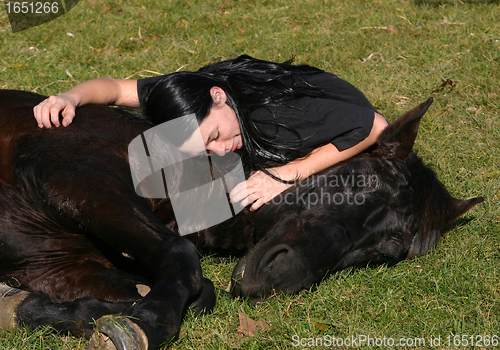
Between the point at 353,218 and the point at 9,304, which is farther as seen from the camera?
the point at 353,218

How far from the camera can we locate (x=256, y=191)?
2.84 m

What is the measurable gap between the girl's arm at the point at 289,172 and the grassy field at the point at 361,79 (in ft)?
1.56

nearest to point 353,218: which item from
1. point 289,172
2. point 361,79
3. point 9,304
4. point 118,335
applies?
point 289,172

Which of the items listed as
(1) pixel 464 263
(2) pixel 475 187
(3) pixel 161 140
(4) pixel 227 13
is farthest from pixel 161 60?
(1) pixel 464 263

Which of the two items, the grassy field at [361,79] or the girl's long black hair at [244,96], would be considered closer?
the grassy field at [361,79]

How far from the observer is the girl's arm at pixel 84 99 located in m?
2.67

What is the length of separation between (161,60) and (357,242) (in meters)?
3.59

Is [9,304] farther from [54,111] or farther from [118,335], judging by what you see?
[54,111]

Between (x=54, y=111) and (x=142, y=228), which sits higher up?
(x=54, y=111)

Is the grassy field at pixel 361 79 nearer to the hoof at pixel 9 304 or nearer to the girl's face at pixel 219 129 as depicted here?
the hoof at pixel 9 304

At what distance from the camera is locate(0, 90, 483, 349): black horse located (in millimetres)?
2184

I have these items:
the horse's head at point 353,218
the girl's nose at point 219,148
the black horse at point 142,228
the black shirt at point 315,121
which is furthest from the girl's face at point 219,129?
the horse's head at point 353,218

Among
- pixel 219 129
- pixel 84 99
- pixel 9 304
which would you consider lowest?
pixel 9 304

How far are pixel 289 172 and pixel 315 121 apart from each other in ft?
1.45
